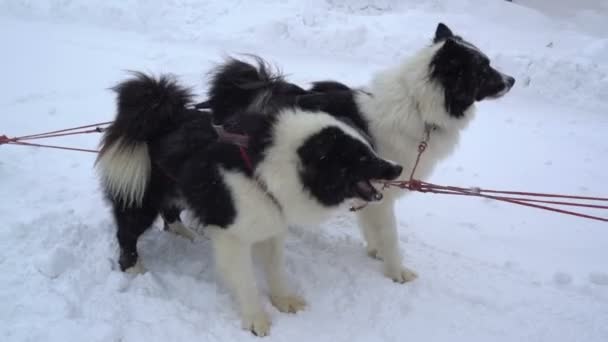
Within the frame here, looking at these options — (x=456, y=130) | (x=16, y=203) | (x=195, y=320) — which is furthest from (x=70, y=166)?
(x=456, y=130)

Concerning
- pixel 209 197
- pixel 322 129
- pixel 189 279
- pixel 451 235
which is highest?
pixel 322 129

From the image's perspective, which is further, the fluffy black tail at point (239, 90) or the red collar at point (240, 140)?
the fluffy black tail at point (239, 90)

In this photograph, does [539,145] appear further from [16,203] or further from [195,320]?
[16,203]

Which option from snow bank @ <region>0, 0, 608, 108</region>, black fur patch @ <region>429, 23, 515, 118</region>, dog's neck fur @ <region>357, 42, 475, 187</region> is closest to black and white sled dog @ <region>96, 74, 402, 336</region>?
dog's neck fur @ <region>357, 42, 475, 187</region>

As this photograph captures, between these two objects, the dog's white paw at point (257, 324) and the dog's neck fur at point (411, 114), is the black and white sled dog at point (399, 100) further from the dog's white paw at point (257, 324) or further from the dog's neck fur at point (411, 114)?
the dog's white paw at point (257, 324)

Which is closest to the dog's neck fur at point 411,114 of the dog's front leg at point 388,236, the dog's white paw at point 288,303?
the dog's front leg at point 388,236

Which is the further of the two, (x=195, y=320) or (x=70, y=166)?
(x=70, y=166)

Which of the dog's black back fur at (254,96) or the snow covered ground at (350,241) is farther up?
the dog's black back fur at (254,96)

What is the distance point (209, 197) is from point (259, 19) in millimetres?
9576

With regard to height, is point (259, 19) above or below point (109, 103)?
above

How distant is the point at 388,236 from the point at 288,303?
98 cm

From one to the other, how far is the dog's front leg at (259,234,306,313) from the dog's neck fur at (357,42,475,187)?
1.08m

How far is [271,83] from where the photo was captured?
11.2 feet

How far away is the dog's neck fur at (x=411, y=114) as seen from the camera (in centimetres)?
309
